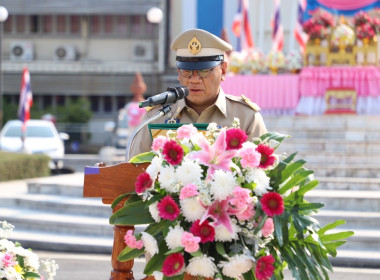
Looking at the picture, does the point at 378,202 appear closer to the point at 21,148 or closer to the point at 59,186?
the point at 59,186

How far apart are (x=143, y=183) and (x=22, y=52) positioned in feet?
132

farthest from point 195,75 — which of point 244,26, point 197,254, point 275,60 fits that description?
point 244,26

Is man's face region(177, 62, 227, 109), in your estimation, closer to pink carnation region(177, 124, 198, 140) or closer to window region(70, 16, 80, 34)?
pink carnation region(177, 124, 198, 140)

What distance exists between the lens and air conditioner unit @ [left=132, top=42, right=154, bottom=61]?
137ft

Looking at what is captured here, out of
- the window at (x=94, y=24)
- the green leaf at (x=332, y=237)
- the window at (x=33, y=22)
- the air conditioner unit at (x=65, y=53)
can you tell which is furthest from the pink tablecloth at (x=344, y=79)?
the window at (x=33, y=22)

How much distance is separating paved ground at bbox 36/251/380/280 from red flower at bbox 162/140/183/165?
477 cm

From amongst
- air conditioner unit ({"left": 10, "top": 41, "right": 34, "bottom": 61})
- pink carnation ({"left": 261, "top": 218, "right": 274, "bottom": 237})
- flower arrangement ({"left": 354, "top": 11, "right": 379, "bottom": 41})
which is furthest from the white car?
pink carnation ({"left": 261, "top": 218, "right": 274, "bottom": 237})

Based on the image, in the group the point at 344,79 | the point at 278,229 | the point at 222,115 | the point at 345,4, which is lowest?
the point at 344,79

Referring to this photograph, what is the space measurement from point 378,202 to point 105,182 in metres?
7.64

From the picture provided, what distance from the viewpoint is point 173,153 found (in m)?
3.46

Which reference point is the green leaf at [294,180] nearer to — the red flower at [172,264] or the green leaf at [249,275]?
the green leaf at [249,275]

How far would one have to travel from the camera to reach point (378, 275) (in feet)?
29.0

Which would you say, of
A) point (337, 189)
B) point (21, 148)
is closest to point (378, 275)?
point (337, 189)

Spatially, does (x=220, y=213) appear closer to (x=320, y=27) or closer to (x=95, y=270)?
(x=95, y=270)
